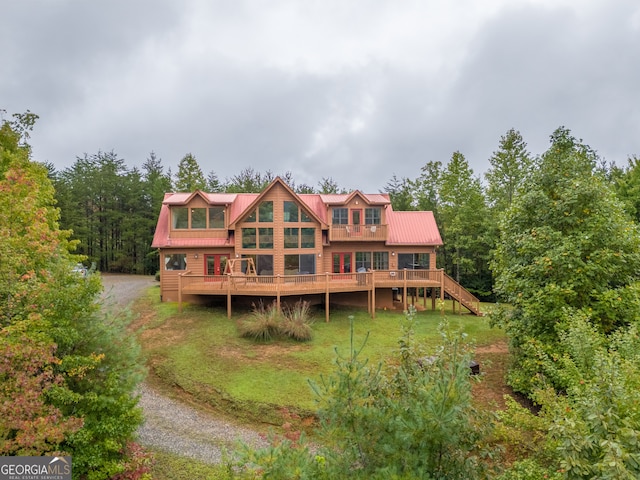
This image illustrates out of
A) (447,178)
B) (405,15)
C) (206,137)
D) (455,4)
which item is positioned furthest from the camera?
(206,137)

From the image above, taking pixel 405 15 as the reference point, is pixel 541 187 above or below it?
below

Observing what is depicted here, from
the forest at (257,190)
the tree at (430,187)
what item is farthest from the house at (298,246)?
the tree at (430,187)

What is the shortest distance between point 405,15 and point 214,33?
1372cm

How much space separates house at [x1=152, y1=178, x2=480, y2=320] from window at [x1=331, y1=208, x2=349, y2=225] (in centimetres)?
6

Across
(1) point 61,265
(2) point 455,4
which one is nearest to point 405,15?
(2) point 455,4

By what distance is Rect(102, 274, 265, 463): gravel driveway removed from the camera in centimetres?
817

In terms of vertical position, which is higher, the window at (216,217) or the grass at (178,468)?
the window at (216,217)

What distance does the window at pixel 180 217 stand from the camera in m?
20.3

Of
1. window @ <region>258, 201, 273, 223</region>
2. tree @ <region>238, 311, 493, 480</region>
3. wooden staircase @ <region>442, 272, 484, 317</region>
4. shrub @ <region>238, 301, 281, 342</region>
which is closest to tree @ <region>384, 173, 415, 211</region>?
wooden staircase @ <region>442, 272, 484, 317</region>

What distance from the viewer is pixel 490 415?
4.11 metres

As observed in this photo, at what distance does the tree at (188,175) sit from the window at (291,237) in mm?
19621

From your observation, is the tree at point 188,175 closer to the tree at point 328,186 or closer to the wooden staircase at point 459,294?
the tree at point 328,186

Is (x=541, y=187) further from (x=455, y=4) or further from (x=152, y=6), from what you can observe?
(x=152, y=6)

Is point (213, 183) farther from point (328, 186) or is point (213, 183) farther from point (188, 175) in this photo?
point (328, 186)
